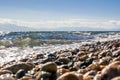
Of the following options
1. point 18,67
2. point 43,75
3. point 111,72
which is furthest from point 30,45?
point 111,72

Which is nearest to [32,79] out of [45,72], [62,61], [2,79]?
[45,72]

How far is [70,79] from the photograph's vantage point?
7266 millimetres

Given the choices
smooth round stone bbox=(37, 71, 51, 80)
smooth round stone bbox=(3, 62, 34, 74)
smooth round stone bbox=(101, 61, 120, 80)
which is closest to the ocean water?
smooth round stone bbox=(3, 62, 34, 74)

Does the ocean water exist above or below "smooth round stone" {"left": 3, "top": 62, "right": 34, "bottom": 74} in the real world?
below

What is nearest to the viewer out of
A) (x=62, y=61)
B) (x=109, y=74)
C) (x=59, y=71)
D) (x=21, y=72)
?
(x=109, y=74)

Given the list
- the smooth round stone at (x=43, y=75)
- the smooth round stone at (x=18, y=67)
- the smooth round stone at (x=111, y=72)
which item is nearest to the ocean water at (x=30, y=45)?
the smooth round stone at (x=18, y=67)

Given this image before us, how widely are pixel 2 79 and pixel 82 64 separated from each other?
17.0 feet

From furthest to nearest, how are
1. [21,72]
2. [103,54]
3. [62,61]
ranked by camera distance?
[103,54]
[62,61]
[21,72]

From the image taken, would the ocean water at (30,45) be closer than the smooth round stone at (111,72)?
No

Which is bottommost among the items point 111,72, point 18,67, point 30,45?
point 30,45

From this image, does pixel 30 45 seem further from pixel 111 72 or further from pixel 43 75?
pixel 111 72

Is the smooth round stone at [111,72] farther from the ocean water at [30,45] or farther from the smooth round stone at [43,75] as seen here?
the ocean water at [30,45]

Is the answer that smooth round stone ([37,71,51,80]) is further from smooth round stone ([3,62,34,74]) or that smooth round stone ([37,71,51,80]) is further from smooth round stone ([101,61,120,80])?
smooth round stone ([101,61,120,80])

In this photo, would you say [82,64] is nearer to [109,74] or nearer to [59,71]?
[59,71]
